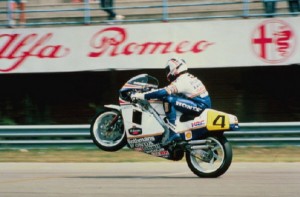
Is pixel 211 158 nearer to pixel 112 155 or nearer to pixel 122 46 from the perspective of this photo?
pixel 112 155

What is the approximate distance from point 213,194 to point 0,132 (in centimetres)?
997

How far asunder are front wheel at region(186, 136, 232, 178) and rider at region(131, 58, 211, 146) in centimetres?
41

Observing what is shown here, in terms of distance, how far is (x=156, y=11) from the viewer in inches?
788

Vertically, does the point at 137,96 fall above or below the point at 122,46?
below

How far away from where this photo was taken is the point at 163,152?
38.2ft

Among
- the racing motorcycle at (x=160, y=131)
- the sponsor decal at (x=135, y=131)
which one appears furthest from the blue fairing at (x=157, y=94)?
the sponsor decal at (x=135, y=131)

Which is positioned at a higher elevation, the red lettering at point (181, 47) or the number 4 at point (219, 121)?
the red lettering at point (181, 47)

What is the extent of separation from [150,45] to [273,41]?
10.3ft

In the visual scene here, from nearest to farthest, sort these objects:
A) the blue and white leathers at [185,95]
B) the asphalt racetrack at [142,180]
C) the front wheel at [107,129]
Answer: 1. the asphalt racetrack at [142,180]
2. the blue and white leathers at [185,95]
3. the front wheel at [107,129]

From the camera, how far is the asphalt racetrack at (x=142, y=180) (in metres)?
9.49

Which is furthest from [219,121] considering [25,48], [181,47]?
[25,48]

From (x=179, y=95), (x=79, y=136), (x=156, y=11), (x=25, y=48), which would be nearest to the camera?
(x=179, y=95)

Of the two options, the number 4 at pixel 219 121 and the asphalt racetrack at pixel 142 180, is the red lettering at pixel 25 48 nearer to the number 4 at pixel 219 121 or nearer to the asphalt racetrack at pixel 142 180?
the asphalt racetrack at pixel 142 180

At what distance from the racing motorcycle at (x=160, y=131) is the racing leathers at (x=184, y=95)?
0.15 m
